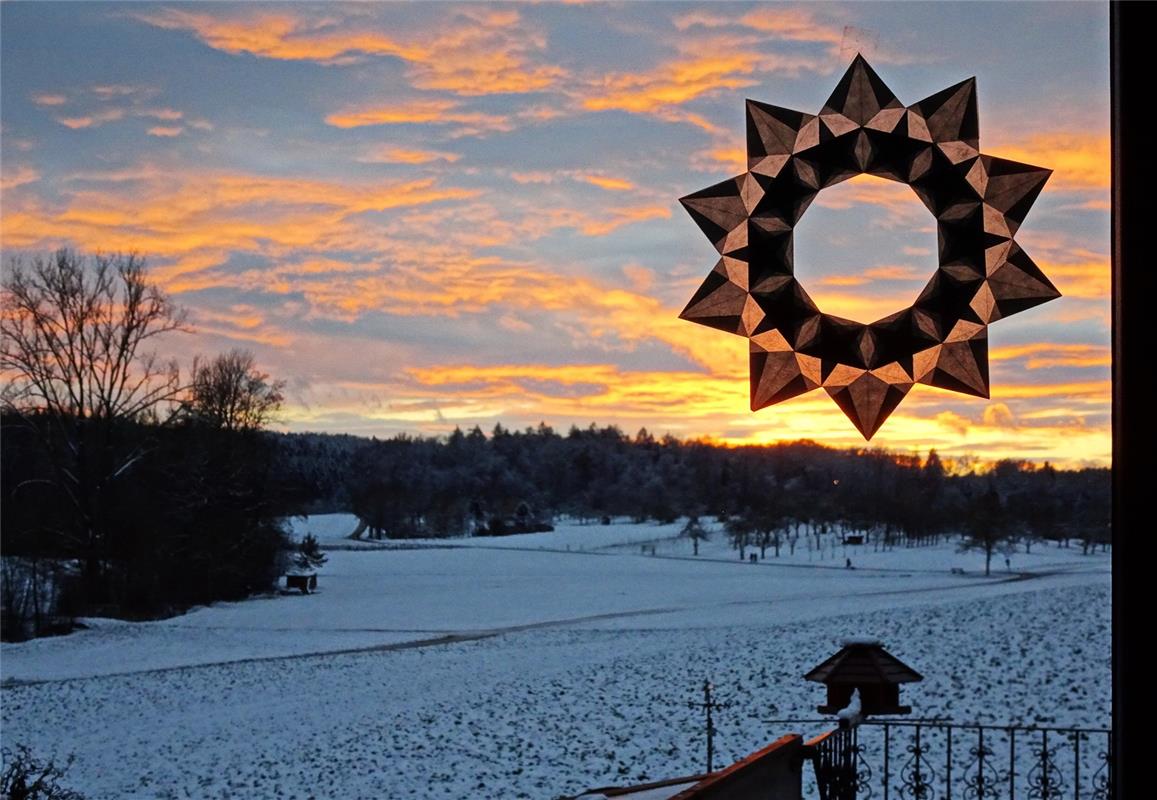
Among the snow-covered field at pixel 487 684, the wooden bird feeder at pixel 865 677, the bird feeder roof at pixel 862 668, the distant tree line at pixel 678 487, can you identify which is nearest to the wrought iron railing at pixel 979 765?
the wooden bird feeder at pixel 865 677

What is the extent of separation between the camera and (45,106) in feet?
62.2

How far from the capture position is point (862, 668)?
9.55 meters

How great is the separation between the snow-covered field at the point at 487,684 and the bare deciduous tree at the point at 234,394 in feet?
30.7

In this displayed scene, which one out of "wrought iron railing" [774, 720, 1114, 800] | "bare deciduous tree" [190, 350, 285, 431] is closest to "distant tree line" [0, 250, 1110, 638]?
"bare deciduous tree" [190, 350, 285, 431]

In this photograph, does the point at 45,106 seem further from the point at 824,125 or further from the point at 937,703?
the point at 824,125

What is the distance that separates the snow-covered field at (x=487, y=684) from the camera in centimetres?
1327

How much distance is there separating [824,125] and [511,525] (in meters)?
77.6

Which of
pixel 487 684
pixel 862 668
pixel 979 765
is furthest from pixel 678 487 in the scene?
pixel 979 765

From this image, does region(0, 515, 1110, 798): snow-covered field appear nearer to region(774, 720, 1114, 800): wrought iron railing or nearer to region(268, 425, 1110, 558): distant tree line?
region(774, 720, 1114, 800): wrought iron railing

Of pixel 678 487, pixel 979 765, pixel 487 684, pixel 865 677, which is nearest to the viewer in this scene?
pixel 979 765

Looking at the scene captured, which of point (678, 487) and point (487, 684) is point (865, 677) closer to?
point (487, 684)

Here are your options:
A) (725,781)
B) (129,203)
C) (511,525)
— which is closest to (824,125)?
(725,781)

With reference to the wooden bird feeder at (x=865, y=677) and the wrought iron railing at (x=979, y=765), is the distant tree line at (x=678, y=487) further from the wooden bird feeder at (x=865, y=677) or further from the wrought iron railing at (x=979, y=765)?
the wooden bird feeder at (x=865, y=677)

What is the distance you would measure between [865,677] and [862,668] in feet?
0.31
